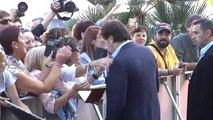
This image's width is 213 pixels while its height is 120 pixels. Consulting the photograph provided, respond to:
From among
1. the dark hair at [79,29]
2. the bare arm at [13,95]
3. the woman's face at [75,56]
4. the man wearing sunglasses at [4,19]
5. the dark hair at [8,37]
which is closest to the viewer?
the bare arm at [13,95]

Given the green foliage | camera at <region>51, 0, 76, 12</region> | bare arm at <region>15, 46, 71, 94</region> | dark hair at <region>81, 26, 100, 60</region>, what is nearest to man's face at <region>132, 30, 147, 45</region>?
camera at <region>51, 0, 76, 12</region>

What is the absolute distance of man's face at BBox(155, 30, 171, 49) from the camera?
8086 millimetres

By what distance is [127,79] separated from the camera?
5.13 m

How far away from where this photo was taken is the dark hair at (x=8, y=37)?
4875 mm

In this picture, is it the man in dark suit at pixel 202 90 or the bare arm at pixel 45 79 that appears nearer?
the bare arm at pixel 45 79

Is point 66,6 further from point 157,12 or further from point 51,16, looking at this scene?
point 157,12

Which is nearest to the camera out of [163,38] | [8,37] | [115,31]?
[8,37]

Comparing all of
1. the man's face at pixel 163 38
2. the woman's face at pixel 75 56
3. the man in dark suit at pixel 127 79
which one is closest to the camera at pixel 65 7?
the man's face at pixel 163 38

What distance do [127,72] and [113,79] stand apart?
0.16 metres

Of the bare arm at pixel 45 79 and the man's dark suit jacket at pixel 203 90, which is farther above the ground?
the bare arm at pixel 45 79

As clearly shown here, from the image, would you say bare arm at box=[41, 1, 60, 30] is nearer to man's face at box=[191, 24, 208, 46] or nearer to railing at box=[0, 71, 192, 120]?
railing at box=[0, 71, 192, 120]

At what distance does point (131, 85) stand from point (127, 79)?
97 mm

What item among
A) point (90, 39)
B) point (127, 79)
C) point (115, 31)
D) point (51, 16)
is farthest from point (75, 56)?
point (51, 16)

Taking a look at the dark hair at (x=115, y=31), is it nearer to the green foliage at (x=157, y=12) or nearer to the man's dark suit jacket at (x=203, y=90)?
the man's dark suit jacket at (x=203, y=90)
